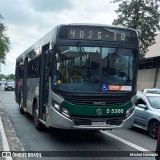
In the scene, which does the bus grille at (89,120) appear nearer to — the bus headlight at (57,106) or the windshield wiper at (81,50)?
the bus headlight at (57,106)

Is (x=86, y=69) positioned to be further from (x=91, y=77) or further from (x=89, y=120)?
(x=89, y=120)

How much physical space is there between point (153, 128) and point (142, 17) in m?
31.3

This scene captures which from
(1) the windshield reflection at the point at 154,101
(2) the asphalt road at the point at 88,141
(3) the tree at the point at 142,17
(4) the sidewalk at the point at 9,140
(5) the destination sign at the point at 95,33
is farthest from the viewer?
(3) the tree at the point at 142,17

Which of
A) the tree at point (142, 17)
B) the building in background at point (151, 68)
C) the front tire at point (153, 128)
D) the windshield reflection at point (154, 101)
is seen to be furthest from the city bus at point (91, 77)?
the building in background at point (151, 68)

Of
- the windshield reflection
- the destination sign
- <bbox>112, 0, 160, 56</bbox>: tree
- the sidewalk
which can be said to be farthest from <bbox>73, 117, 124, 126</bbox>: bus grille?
<bbox>112, 0, 160, 56</bbox>: tree

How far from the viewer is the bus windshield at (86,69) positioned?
32.3ft

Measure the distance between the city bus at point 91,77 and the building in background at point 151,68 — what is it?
3878cm

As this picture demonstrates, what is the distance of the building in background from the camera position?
1941 inches

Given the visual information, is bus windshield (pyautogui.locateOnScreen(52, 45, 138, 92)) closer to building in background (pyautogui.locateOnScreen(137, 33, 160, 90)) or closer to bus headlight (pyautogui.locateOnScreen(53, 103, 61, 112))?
bus headlight (pyautogui.locateOnScreen(53, 103, 61, 112))

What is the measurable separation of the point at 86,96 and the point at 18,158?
2.40 meters

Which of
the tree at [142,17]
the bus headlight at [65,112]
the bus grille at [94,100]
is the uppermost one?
the tree at [142,17]

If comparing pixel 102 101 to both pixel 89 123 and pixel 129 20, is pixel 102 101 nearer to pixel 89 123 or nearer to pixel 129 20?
pixel 89 123

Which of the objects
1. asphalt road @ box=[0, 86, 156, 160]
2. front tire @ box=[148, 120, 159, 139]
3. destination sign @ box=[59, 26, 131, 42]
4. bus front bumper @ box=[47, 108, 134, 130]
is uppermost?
destination sign @ box=[59, 26, 131, 42]

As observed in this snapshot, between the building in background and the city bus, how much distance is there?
38778 millimetres
